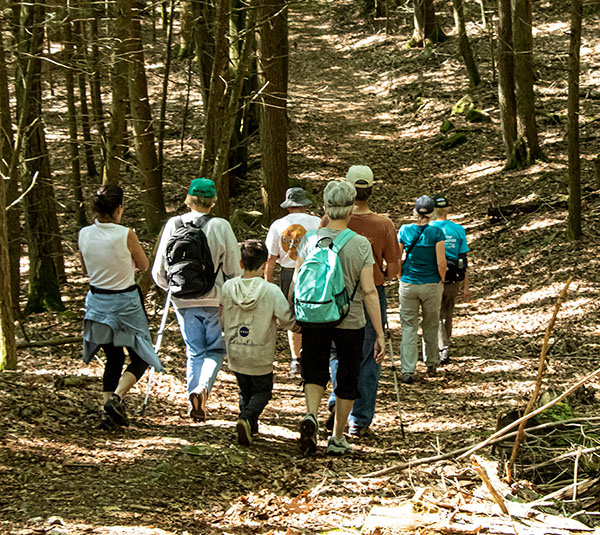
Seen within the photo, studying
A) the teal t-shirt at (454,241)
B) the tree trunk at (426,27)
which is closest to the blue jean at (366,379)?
the teal t-shirt at (454,241)

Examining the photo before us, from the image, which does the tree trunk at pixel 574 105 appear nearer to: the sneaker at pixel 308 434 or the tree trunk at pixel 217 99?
the tree trunk at pixel 217 99

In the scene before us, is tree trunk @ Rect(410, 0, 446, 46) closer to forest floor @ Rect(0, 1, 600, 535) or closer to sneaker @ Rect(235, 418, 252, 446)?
forest floor @ Rect(0, 1, 600, 535)

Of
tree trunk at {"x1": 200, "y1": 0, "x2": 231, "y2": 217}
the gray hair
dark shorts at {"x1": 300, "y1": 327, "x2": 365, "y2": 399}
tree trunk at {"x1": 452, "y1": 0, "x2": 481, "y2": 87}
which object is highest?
tree trunk at {"x1": 452, "y1": 0, "x2": 481, "y2": 87}

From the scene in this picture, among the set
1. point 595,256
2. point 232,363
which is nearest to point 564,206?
point 595,256

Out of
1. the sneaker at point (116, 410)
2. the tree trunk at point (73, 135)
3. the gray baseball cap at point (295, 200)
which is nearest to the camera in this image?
the sneaker at point (116, 410)

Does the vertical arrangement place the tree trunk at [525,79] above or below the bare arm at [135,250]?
above

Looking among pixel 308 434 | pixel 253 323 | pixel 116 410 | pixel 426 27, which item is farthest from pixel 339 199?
pixel 426 27

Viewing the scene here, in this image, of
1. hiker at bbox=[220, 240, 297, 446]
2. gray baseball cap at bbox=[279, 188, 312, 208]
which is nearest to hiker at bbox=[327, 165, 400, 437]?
hiker at bbox=[220, 240, 297, 446]

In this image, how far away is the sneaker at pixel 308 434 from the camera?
5.51 metres

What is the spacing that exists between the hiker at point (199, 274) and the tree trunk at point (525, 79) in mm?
11488

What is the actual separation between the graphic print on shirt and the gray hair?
2.27 meters

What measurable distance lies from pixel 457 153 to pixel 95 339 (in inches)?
590

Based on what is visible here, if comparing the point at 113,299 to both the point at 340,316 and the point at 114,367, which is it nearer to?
the point at 114,367

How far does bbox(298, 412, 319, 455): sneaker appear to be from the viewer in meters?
5.51
